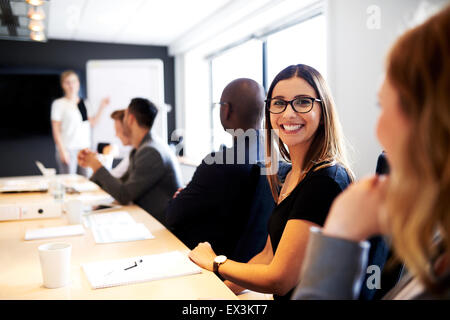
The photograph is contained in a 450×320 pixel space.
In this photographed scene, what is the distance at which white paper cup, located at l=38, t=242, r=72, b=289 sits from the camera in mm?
984

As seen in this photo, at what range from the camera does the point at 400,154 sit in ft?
1.48

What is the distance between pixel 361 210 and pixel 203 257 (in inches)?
30.7

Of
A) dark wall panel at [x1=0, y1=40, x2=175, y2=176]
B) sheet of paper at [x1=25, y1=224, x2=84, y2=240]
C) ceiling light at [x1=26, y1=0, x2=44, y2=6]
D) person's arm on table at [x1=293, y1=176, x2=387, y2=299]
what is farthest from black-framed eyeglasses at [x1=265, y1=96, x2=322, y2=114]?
dark wall panel at [x1=0, y1=40, x2=175, y2=176]

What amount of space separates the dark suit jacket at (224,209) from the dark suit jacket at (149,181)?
0.61 metres

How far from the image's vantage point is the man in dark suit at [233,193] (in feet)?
5.22

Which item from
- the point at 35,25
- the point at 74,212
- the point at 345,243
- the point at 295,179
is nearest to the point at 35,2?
the point at 35,25

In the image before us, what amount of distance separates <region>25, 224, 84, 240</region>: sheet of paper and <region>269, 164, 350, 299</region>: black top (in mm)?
862

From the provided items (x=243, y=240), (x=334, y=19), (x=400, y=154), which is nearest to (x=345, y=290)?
(x=400, y=154)

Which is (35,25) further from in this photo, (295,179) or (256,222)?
(295,179)

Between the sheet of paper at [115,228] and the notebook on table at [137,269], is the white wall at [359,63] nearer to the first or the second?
the sheet of paper at [115,228]

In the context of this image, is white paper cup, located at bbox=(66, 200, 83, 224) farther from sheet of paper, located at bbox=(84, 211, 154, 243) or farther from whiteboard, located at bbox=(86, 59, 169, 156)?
whiteboard, located at bbox=(86, 59, 169, 156)
